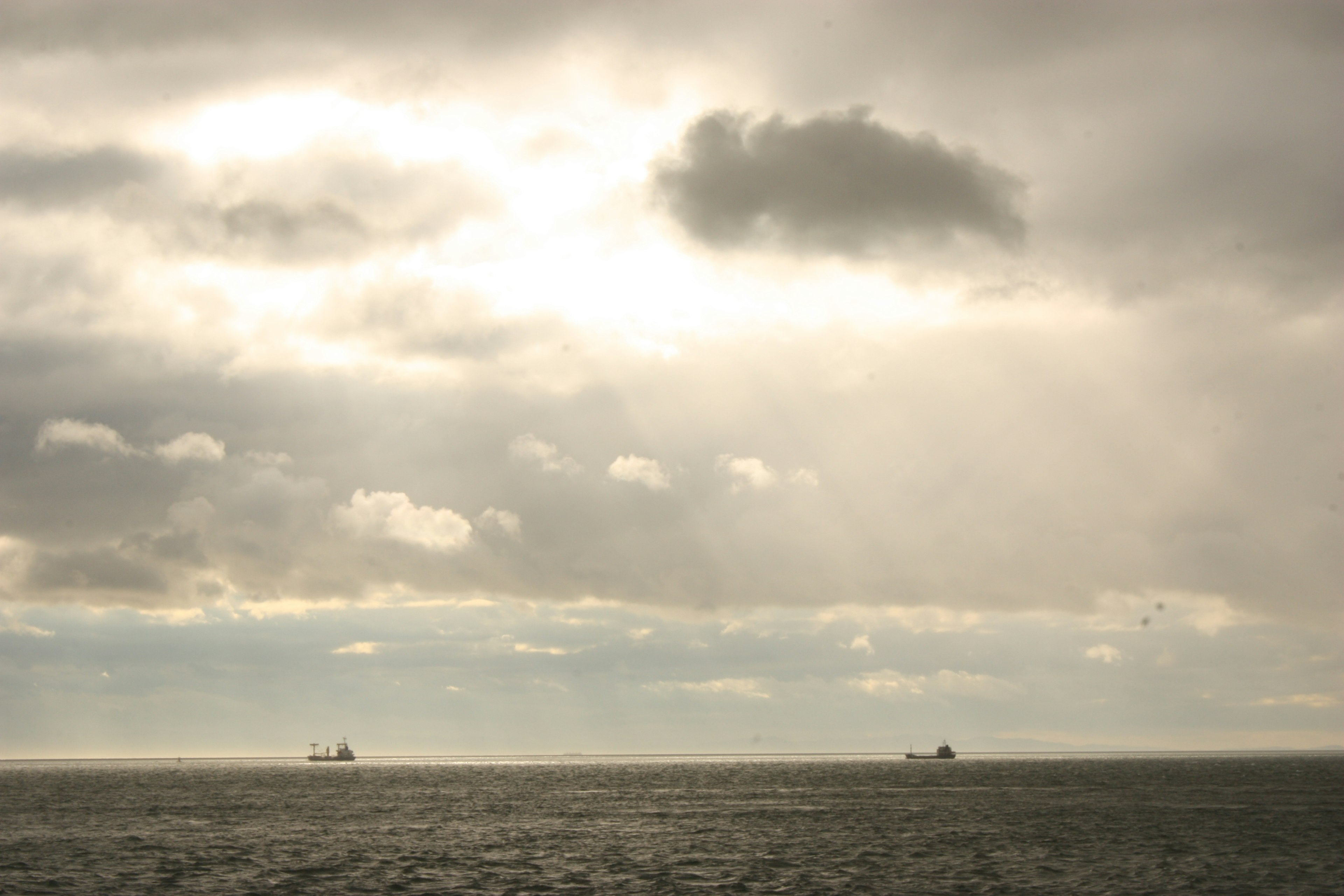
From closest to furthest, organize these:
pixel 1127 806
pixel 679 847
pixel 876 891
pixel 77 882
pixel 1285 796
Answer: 1. pixel 876 891
2. pixel 77 882
3. pixel 679 847
4. pixel 1127 806
5. pixel 1285 796

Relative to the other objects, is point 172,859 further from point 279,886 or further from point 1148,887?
point 1148,887

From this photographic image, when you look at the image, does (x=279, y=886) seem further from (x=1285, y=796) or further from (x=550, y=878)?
(x=1285, y=796)

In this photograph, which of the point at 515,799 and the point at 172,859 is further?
the point at 515,799

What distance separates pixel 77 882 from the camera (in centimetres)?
8100

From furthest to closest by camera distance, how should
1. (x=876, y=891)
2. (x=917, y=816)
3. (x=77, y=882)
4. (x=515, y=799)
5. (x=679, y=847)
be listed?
(x=515, y=799)
(x=917, y=816)
(x=679, y=847)
(x=77, y=882)
(x=876, y=891)

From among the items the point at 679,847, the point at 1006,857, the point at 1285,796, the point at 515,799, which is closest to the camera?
the point at 1006,857

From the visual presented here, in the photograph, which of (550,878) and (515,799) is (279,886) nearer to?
(550,878)

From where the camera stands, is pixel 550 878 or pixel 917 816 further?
pixel 917 816

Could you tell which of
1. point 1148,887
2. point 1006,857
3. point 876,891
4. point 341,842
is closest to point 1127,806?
point 1006,857

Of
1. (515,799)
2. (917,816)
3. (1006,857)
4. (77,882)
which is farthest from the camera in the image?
(515,799)

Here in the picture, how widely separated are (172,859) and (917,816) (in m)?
87.0

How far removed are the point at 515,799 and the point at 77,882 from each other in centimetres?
11244

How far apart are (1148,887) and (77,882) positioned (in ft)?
253

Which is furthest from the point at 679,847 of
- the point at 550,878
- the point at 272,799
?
the point at 272,799
